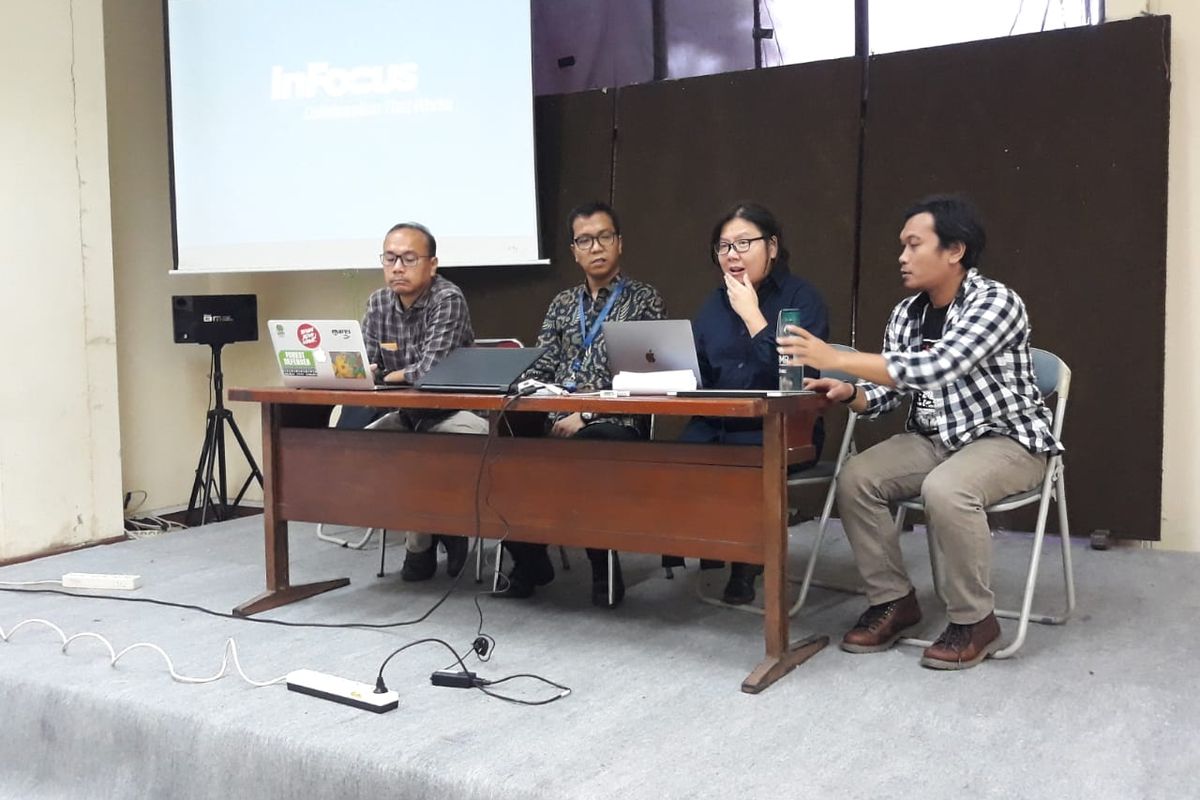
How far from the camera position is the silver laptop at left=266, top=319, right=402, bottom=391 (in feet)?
8.93

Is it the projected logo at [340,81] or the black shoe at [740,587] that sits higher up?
the projected logo at [340,81]

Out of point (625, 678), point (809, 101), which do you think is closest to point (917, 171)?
point (809, 101)

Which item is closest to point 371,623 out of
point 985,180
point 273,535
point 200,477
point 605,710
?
point 273,535

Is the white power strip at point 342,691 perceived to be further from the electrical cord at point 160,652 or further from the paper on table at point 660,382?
the paper on table at point 660,382

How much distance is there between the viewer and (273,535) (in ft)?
9.94

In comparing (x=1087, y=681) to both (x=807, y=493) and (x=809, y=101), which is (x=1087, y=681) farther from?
(x=809, y=101)

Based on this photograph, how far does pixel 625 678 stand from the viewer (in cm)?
232

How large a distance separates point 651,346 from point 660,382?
4.1 inches

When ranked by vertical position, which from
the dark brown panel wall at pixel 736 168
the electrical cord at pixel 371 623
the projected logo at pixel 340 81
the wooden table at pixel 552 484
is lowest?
the electrical cord at pixel 371 623

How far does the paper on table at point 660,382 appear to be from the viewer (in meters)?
2.37

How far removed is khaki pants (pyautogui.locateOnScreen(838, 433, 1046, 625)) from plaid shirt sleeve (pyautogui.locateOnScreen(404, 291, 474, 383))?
55.3 inches

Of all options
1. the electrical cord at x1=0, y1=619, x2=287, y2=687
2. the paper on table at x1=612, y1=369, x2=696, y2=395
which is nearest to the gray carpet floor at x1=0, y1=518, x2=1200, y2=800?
the electrical cord at x1=0, y1=619, x2=287, y2=687

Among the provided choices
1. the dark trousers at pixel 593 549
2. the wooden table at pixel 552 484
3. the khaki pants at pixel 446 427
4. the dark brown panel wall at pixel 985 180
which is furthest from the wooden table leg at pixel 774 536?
the dark brown panel wall at pixel 985 180

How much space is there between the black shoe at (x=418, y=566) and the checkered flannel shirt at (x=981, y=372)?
146 centimetres
